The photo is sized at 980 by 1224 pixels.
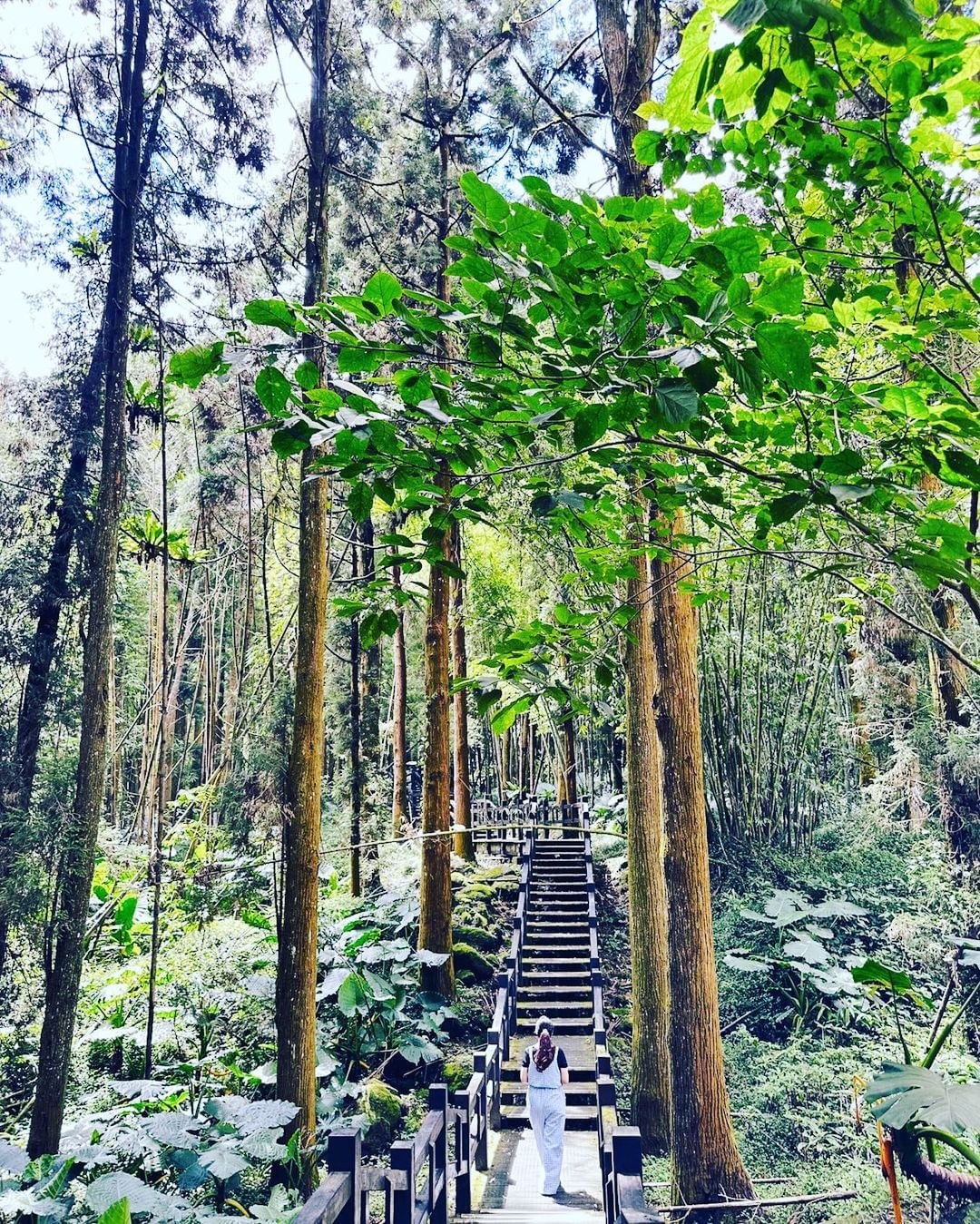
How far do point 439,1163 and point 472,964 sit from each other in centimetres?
677

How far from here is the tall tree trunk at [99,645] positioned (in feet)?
18.6

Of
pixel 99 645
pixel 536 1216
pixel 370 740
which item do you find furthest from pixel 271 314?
pixel 370 740

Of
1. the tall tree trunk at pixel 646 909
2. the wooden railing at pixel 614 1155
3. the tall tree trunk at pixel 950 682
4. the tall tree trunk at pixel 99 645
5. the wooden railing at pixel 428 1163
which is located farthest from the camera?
the tall tree trunk at pixel 950 682

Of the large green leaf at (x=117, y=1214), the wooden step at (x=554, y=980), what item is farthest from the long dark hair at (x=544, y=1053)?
the wooden step at (x=554, y=980)

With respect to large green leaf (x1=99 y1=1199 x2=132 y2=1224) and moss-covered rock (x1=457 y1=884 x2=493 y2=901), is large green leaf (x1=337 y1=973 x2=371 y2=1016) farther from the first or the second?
large green leaf (x1=99 y1=1199 x2=132 y2=1224)

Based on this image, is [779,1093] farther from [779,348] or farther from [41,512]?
[41,512]

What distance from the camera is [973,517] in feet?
5.57

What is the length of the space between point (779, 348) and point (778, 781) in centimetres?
1020

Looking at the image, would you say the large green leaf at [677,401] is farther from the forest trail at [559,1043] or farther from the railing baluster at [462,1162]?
the forest trail at [559,1043]

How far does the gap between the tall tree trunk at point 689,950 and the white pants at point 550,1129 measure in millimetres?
890

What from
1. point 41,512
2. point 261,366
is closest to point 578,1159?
point 261,366

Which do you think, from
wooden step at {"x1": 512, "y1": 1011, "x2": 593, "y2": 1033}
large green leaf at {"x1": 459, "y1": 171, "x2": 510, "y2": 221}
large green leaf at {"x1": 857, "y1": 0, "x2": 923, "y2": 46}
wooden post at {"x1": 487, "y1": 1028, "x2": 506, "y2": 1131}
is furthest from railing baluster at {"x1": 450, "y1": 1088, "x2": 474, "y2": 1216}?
large green leaf at {"x1": 857, "y1": 0, "x2": 923, "y2": 46}

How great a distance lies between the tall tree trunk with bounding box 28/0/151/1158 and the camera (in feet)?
18.6

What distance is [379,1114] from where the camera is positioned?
6.82 metres
